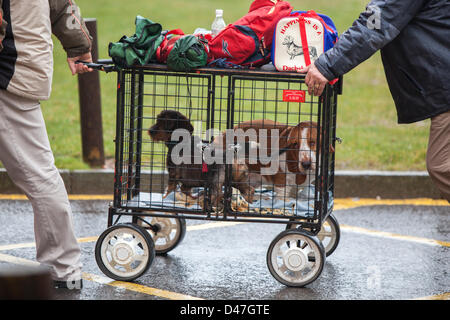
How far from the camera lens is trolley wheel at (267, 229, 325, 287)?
4.49 meters

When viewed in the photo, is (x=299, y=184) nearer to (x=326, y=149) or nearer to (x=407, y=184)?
(x=326, y=149)

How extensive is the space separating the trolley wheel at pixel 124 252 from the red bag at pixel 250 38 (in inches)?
46.6

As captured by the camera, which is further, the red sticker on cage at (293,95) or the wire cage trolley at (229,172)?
the wire cage trolley at (229,172)

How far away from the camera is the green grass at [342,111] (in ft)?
25.2

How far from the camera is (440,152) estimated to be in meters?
4.16

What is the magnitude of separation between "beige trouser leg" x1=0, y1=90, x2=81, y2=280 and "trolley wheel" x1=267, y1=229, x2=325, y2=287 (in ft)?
4.00

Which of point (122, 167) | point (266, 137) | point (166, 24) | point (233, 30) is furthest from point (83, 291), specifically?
point (166, 24)

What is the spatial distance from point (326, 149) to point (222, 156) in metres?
0.66

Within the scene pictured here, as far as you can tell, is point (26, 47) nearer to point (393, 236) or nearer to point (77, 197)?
A: point (77, 197)

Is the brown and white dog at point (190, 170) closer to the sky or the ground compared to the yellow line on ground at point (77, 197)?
closer to the sky

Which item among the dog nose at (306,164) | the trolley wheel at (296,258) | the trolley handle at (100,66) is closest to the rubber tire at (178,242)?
the trolley wheel at (296,258)

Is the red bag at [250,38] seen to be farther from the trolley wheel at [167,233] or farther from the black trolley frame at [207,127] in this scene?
the trolley wheel at [167,233]

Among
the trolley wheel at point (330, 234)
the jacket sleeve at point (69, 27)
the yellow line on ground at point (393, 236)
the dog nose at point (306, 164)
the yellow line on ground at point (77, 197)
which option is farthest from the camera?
the yellow line on ground at point (77, 197)

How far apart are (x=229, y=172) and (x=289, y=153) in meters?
0.42
